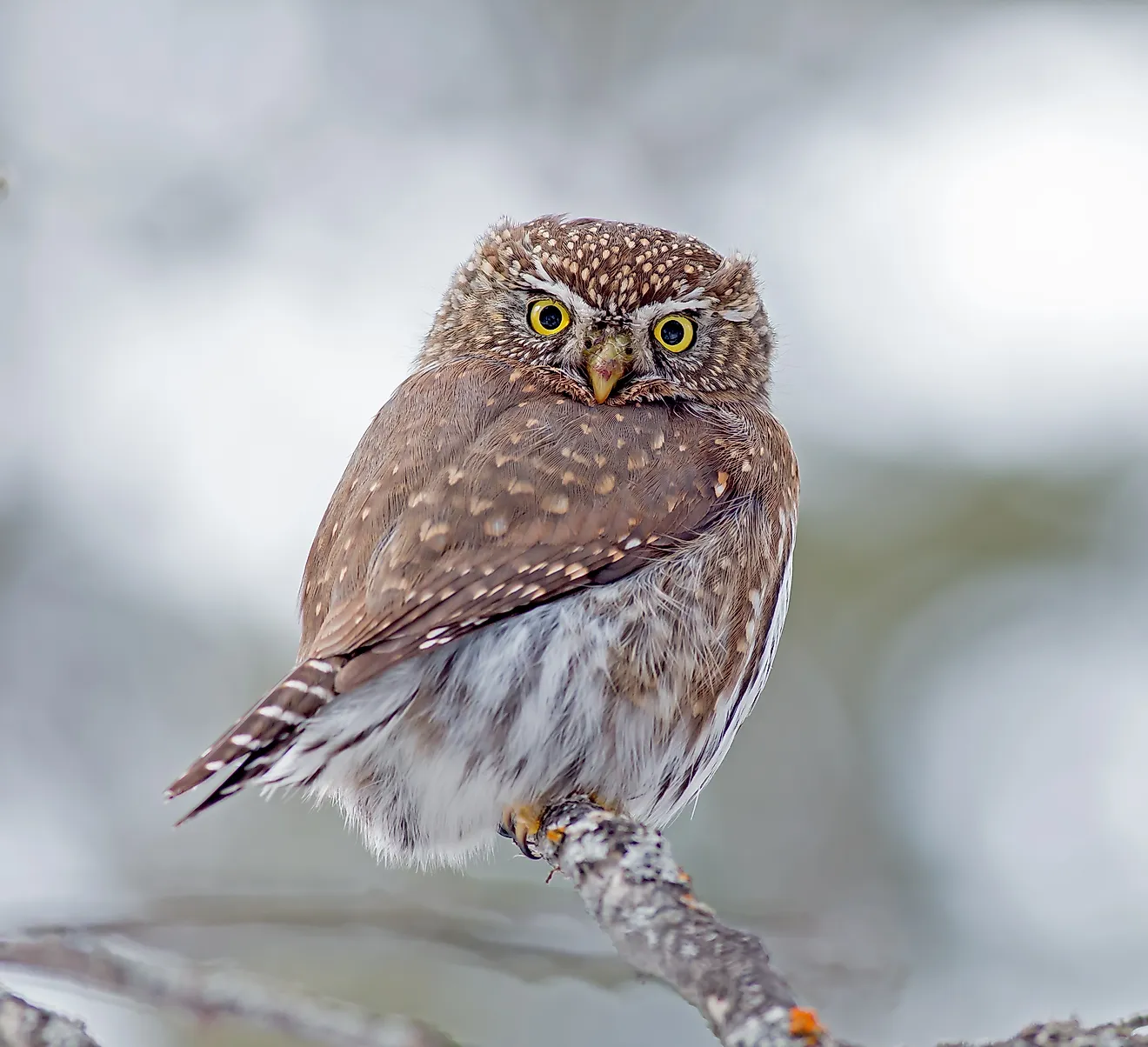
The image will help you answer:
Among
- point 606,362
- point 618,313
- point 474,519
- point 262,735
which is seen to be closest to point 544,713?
point 474,519

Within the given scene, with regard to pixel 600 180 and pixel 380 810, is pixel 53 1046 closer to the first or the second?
pixel 380 810

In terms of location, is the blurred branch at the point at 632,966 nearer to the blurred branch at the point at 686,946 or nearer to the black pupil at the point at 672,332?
the blurred branch at the point at 686,946

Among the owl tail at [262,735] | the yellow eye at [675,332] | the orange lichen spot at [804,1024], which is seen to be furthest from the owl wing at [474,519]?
the orange lichen spot at [804,1024]

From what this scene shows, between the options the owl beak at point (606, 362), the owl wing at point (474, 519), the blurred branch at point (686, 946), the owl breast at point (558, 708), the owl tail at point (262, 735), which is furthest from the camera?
the owl beak at point (606, 362)

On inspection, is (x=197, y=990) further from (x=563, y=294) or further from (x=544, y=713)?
(x=563, y=294)

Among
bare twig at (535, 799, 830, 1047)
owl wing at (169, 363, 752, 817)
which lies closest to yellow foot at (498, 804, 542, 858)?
bare twig at (535, 799, 830, 1047)

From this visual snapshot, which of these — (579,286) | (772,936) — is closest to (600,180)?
(579,286)

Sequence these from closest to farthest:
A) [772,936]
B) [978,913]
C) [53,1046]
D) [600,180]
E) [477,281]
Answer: [53,1046]
[772,936]
[477,281]
[978,913]
[600,180]
